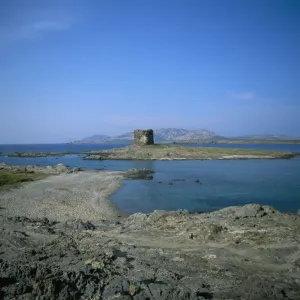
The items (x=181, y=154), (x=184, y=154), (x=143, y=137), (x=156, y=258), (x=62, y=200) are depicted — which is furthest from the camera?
(x=143, y=137)

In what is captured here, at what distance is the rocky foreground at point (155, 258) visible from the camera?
8953 millimetres

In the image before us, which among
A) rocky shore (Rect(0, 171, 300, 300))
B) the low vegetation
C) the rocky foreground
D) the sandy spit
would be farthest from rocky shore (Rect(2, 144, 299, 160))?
the rocky foreground

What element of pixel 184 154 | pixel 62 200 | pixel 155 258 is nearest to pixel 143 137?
pixel 184 154

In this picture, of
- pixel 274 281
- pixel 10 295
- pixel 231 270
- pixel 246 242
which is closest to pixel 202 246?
pixel 246 242

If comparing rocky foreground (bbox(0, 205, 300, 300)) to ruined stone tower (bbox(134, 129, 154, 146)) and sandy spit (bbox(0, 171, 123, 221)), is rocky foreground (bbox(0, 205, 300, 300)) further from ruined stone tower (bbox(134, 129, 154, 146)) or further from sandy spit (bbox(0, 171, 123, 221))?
ruined stone tower (bbox(134, 129, 154, 146))

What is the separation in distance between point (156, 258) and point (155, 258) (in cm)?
4

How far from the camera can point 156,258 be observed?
12.7 metres

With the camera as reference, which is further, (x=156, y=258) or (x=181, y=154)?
(x=181, y=154)

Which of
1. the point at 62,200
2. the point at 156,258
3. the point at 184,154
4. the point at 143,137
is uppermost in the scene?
the point at 143,137

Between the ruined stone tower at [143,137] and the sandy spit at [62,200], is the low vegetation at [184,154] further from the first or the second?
the sandy spit at [62,200]

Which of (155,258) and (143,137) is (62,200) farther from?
(143,137)

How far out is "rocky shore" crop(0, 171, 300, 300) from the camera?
895cm

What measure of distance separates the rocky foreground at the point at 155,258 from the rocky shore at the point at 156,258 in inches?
1.3

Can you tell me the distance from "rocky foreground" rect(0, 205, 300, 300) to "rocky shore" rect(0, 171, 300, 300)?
0.11ft
